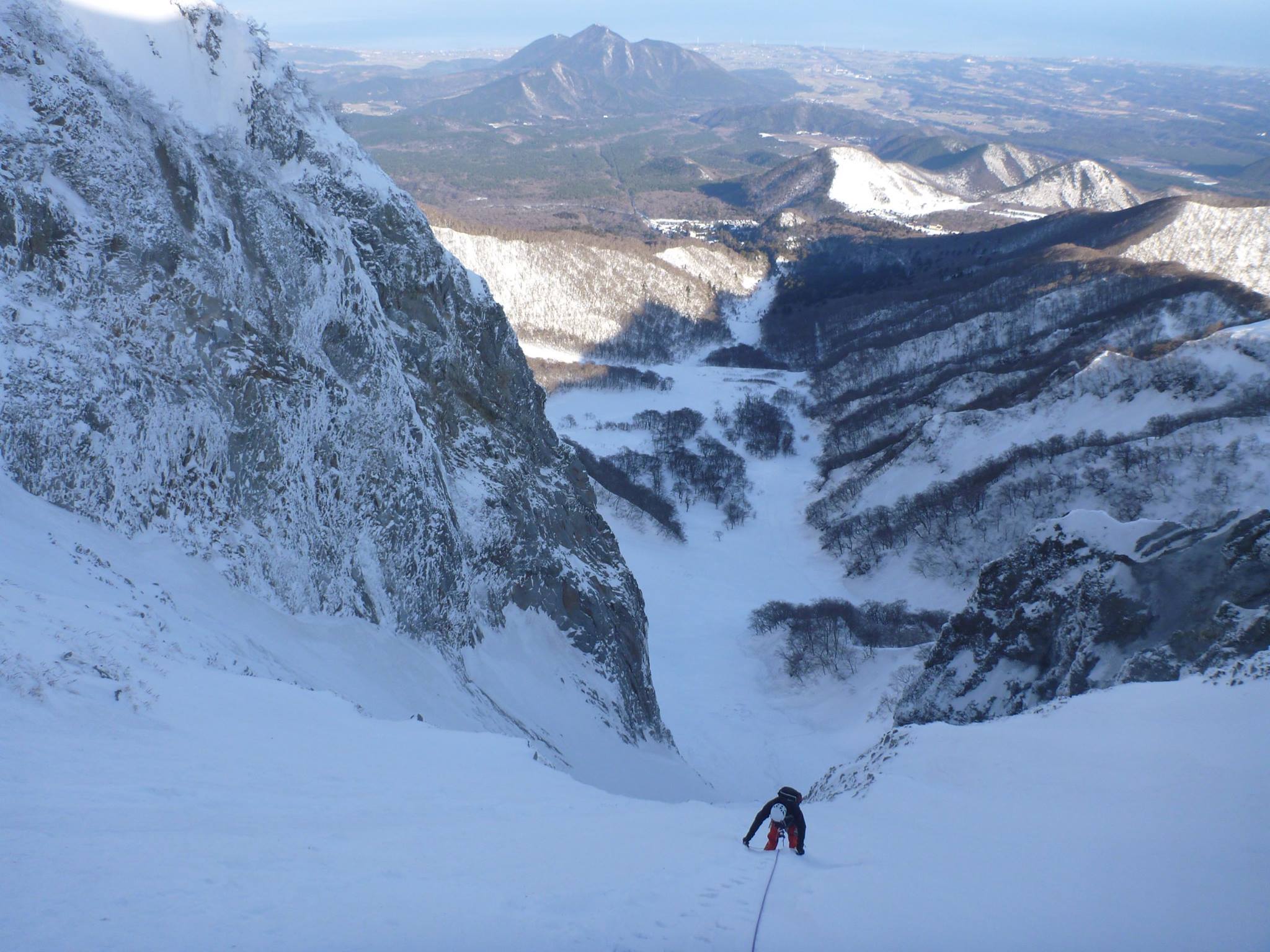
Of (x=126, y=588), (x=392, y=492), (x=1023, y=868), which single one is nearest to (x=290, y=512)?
(x=392, y=492)

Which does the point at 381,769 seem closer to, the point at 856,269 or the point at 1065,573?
the point at 1065,573

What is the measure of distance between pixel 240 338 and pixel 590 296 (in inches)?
4628

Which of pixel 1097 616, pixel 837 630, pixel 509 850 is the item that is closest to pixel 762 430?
pixel 837 630

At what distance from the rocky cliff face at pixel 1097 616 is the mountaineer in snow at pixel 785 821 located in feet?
44.6

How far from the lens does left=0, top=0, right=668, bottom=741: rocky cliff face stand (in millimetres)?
15703

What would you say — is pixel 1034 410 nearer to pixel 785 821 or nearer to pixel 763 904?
pixel 785 821

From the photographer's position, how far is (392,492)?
21906 millimetres

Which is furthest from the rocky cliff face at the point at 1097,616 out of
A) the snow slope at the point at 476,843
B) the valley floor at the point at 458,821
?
the snow slope at the point at 476,843

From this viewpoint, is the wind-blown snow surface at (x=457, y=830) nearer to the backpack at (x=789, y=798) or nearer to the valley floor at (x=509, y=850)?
the valley floor at (x=509, y=850)

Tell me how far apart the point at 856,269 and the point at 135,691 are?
16796cm

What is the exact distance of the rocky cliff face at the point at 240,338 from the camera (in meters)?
15.7

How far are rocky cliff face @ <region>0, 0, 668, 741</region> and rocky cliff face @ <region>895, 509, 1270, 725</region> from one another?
42.1 feet

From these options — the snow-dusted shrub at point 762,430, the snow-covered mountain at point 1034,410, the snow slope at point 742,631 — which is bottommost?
the snow slope at point 742,631

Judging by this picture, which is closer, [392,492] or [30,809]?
[30,809]
